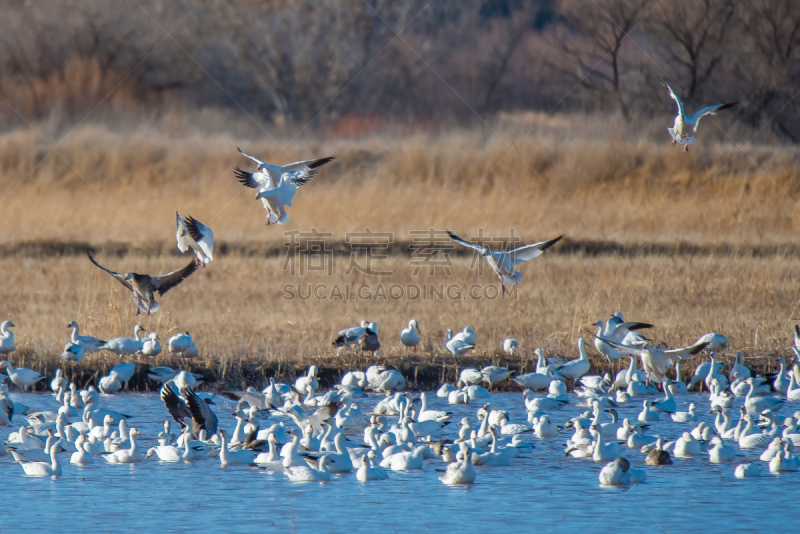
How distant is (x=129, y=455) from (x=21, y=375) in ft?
7.42

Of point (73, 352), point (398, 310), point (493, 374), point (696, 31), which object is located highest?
point (696, 31)

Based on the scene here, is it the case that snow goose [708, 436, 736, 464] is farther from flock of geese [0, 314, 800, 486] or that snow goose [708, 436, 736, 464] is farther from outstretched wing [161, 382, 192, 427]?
outstretched wing [161, 382, 192, 427]

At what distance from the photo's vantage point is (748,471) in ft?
23.5

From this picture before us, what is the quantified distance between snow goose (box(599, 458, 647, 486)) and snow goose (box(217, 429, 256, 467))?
2.52 metres

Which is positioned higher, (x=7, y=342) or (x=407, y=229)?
(x=407, y=229)

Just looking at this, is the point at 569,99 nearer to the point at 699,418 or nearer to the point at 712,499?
the point at 699,418

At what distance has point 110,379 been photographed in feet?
30.7

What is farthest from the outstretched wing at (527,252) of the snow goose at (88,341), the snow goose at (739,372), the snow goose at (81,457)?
the snow goose at (81,457)

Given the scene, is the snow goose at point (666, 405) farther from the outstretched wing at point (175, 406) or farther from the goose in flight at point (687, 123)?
the outstretched wing at point (175, 406)

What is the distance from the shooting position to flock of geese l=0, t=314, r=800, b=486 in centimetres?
753

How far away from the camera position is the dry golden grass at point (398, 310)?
33.5 ft

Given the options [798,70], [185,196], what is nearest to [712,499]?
[185,196]

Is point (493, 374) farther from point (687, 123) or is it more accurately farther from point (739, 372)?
point (687, 123)

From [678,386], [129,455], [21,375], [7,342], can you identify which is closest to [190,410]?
[129,455]
